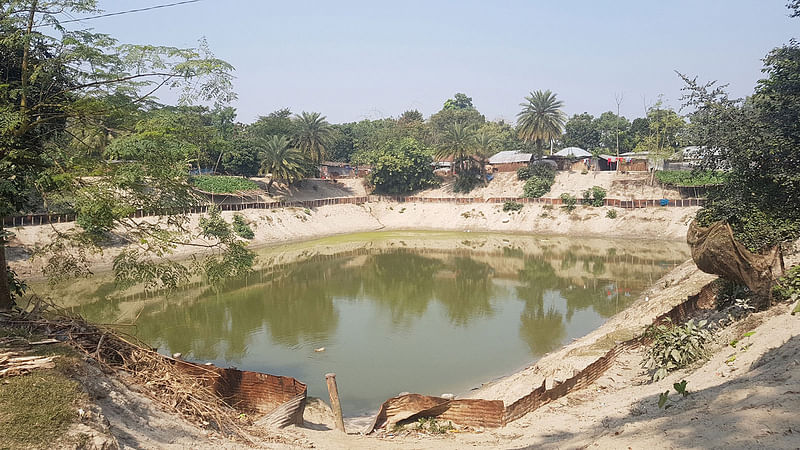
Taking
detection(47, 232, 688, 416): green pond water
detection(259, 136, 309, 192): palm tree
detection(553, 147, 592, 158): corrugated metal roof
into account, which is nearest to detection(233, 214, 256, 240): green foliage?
detection(47, 232, 688, 416): green pond water

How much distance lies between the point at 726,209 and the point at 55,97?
1609cm

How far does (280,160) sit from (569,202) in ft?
96.3

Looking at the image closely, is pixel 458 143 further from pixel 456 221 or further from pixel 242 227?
pixel 242 227

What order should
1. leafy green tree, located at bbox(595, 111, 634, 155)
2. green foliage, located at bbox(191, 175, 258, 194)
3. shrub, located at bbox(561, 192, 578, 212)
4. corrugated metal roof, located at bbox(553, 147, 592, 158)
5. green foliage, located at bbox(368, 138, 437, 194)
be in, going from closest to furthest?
green foliage, located at bbox(191, 175, 258, 194) → shrub, located at bbox(561, 192, 578, 212) → green foliage, located at bbox(368, 138, 437, 194) → corrugated metal roof, located at bbox(553, 147, 592, 158) → leafy green tree, located at bbox(595, 111, 634, 155)

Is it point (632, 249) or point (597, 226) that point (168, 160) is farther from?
point (597, 226)

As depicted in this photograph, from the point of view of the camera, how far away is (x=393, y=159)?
6147cm

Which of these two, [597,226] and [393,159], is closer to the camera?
[597,226]

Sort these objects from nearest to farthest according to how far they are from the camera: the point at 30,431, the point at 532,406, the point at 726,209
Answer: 1. the point at 30,431
2. the point at 532,406
3. the point at 726,209

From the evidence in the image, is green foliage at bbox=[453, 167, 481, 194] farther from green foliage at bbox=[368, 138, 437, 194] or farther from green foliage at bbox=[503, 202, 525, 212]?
green foliage at bbox=[503, 202, 525, 212]

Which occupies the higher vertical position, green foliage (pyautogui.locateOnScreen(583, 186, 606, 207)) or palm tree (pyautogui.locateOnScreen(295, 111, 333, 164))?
palm tree (pyautogui.locateOnScreen(295, 111, 333, 164))

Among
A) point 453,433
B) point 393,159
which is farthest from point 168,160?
point 393,159

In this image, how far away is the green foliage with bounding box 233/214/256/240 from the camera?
45.3 metres

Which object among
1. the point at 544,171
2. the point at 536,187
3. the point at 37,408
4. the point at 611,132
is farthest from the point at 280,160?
the point at 611,132

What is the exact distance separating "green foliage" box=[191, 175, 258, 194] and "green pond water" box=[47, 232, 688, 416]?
1219cm
